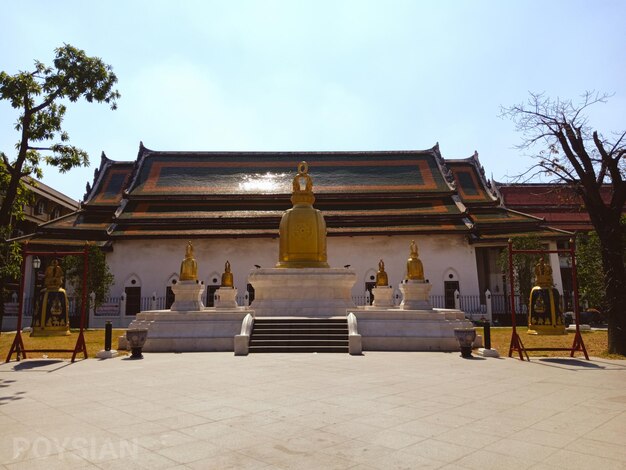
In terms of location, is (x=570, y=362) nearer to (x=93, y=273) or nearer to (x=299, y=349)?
(x=299, y=349)

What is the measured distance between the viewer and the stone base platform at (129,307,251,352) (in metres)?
12.3

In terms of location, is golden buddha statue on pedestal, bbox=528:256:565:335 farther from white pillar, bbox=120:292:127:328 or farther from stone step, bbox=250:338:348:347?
white pillar, bbox=120:292:127:328

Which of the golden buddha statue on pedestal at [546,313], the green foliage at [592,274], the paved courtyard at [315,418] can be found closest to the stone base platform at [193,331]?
the paved courtyard at [315,418]

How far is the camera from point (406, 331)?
1234 cm

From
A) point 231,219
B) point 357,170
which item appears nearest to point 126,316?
point 231,219

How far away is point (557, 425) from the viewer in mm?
4840

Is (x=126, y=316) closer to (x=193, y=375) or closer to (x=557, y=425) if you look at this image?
(x=193, y=375)

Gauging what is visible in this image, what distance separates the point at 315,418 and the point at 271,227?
24.2 meters

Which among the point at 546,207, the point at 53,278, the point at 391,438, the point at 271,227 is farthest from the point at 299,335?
the point at 546,207

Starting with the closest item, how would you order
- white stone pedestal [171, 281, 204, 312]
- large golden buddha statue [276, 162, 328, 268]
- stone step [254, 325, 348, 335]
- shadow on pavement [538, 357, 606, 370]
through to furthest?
1. shadow on pavement [538, 357, 606, 370]
2. stone step [254, 325, 348, 335]
3. white stone pedestal [171, 281, 204, 312]
4. large golden buddha statue [276, 162, 328, 268]

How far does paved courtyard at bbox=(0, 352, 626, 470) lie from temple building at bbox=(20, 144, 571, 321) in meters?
18.8

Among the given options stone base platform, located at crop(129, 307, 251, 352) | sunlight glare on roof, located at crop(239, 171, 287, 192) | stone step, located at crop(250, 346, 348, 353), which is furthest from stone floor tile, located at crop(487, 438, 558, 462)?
sunlight glare on roof, located at crop(239, 171, 287, 192)

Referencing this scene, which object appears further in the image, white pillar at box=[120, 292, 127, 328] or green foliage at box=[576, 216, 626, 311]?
white pillar at box=[120, 292, 127, 328]

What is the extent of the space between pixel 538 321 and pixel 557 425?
658 centimetres
